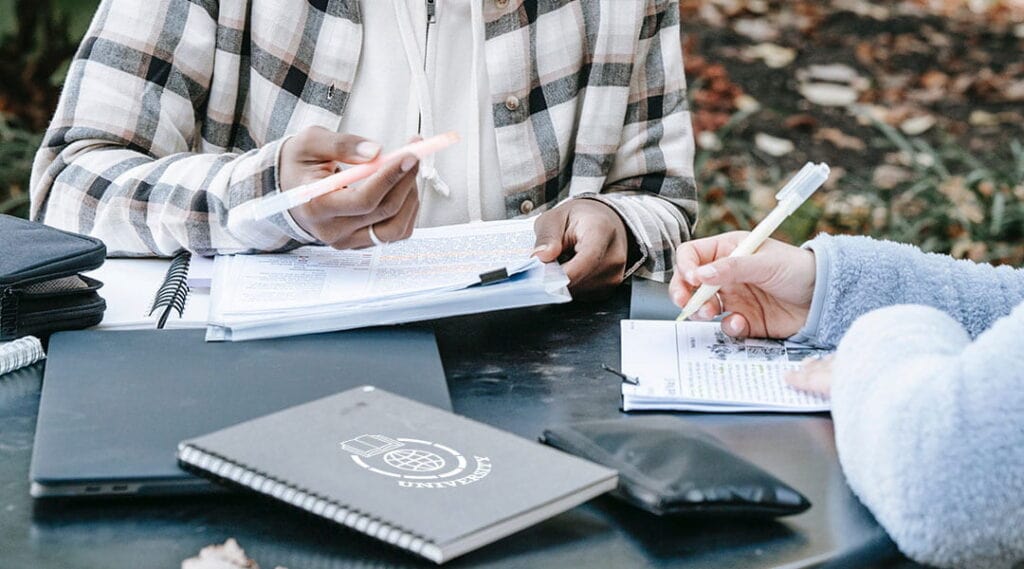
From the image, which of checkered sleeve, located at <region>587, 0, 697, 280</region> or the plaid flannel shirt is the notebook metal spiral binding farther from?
checkered sleeve, located at <region>587, 0, 697, 280</region>

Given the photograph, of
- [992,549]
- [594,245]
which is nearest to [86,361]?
[594,245]

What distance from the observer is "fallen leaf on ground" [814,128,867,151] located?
442cm

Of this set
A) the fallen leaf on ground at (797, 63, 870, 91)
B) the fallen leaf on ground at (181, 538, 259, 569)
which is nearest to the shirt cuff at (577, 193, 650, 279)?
the fallen leaf on ground at (181, 538, 259, 569)

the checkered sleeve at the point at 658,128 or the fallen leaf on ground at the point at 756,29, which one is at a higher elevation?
the checkered sleeve at the point at 658,128

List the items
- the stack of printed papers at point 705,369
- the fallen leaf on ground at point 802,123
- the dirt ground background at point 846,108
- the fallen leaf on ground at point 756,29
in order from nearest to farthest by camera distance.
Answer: the stack of printed papers at point 705,369 → the dirt ground background at point 846,108 → the fallen leaf on ground at point 802,123 → the fallen leaf on ground at point 756,29

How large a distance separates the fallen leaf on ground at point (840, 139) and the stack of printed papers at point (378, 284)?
10.1ft

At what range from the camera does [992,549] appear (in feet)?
3.12

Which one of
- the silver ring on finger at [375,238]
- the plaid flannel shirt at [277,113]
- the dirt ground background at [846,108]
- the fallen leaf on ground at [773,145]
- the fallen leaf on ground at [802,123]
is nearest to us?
the silver ring on finger at [375,238]

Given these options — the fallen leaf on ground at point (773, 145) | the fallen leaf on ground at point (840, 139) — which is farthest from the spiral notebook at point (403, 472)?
the fallen leaf on ground at point (840, 139)

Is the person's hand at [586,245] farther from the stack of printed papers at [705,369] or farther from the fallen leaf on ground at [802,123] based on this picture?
the fallen leaf on ground at [802,123]

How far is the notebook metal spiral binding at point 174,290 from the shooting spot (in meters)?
1.35

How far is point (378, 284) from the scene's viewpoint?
1.36m

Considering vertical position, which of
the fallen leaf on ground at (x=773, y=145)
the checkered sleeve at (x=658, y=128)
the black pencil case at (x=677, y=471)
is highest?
the black pencil case at (x=677, y=471)

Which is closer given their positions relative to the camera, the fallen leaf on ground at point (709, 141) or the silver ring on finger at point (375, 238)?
the silver ring on finger at point (375, 238)
